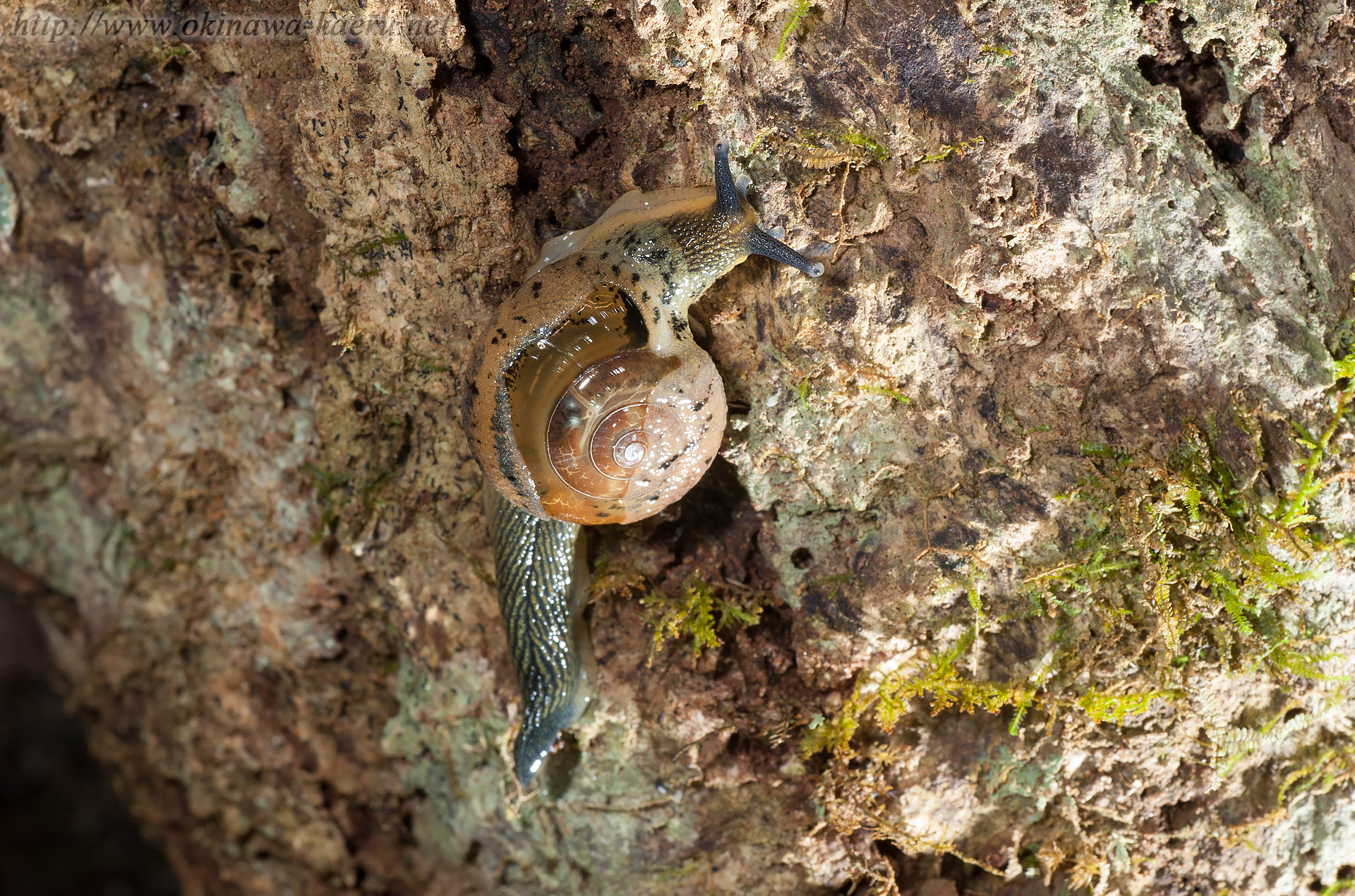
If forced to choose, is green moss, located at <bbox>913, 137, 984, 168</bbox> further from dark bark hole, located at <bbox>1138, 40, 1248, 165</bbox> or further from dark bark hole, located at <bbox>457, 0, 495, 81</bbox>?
dark bark hole, located at <bbox>457, 0, 495, 81</bbox>

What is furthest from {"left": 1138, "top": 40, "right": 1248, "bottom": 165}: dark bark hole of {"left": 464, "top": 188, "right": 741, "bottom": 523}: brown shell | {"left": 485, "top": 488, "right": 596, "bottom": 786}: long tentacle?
{"left": 485, "top": 488, "right": 596, "bottom": 786}: long tentacle

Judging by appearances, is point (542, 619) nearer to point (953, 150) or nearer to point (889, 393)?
point (889, 393)

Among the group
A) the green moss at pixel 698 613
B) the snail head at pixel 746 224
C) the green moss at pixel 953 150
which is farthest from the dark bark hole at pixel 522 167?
the green moss at pixel 698 613

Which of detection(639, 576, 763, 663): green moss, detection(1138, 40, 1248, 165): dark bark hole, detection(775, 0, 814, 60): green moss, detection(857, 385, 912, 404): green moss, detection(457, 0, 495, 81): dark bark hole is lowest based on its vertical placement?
detection(639, 576, 763, 663): green moss

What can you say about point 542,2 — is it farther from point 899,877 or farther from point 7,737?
point 7,737

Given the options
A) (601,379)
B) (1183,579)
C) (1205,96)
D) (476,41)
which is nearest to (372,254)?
(476,41)

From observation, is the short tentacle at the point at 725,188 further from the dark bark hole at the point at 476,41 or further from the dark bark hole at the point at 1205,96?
the dark bark hole at the point at 1205,96
